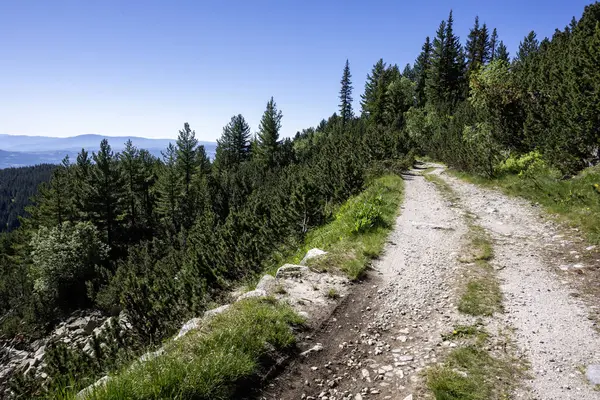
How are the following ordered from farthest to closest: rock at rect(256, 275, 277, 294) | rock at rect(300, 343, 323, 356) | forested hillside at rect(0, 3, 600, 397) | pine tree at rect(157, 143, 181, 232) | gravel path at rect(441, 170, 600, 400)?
pine tree at rect(157, 143, 181, 232), forested hillside at rect(0, 3, 600, 397), rock at rect(256, 275, 277, 294), rock at rect(300, 343, 323, 356), gravel path at rect(441, 170, 600, 400)

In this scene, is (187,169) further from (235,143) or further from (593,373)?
(593,373)

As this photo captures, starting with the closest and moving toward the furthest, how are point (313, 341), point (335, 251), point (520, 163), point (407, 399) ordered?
point (407, 399), point (313, 341), point (335, 251), point (520, 163)

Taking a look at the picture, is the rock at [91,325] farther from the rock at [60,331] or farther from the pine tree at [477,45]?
the pine tree at [477,45]

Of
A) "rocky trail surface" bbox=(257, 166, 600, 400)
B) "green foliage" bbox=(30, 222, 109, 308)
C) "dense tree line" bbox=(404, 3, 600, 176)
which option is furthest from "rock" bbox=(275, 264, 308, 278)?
"green foliage" bbox=(30, 222, 109, 308)

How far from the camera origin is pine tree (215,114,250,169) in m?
67.1

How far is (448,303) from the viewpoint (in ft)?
20.0

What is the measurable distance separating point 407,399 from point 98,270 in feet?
145

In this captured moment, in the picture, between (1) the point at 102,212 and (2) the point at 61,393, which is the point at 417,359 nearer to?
(2) the point at 61,393

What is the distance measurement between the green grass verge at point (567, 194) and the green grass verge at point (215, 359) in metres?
8.82

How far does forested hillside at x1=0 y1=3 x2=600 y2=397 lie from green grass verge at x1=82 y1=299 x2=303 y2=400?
1.00 meters

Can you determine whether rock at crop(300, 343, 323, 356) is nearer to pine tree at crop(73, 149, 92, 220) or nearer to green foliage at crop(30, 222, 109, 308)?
green foliage at crop(30, 222, 109, 308)

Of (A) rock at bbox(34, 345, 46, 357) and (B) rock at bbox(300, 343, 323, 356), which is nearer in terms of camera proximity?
(B) rock at bbox(300, 343, 323, 356)

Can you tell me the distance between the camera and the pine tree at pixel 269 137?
188ft

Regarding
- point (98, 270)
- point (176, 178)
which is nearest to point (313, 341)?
point (98, 270)
